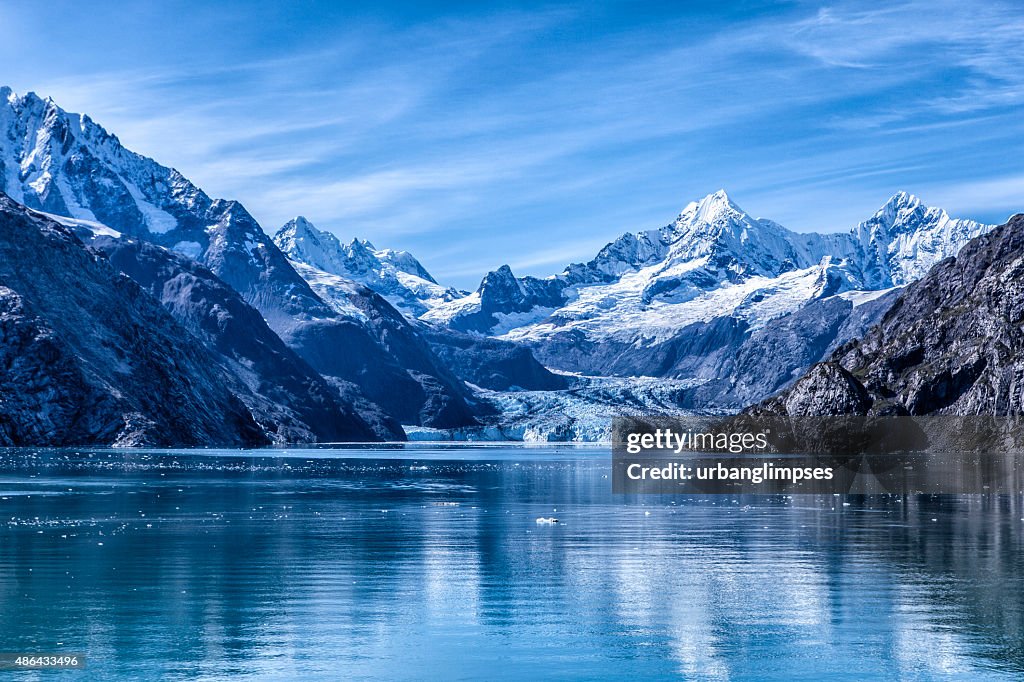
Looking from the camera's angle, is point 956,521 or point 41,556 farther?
point 956,521

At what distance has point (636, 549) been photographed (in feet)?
239

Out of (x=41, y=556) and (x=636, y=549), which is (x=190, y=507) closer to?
(x=41, y=556)

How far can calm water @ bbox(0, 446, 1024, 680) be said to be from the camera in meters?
41.2

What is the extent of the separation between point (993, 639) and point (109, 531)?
179 ft

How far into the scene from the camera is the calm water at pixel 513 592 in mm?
41219

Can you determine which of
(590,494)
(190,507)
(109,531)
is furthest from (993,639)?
(590,494)

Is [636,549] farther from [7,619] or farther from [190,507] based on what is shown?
[190,507]

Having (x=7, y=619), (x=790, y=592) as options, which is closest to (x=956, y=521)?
(x=790, y=592)

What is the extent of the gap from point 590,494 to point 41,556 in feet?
242

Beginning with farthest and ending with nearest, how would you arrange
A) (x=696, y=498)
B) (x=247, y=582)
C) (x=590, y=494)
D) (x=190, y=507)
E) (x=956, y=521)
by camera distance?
(x=590, y=494) < (x=696, y=498) < (x=190, y=507) < (x=956, y=521) < (x=247, y=582)

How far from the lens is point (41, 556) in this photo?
65438mm

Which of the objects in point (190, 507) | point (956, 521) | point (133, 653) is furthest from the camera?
point (190, 507)

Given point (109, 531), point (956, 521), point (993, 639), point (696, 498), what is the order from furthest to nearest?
point (696, 498) → point (956, 521) → point (109, 531) → point (993, 639)

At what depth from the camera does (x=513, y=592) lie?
5553 centimetres
